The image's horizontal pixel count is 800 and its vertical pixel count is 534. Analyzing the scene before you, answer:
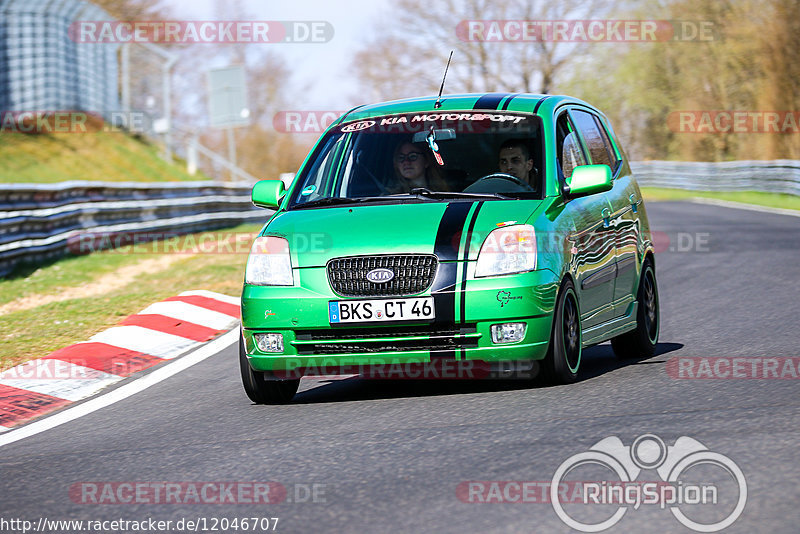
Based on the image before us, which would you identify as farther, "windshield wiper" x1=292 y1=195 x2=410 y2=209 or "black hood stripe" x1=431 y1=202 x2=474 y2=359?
"windshield wiper" x1=292 y1=195 x2=410 y2=209

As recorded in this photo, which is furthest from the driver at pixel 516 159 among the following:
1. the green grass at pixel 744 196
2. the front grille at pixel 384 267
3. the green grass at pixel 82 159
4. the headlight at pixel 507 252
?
A: the green grass at pixel 82 159

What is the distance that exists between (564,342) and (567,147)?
1.55 meters

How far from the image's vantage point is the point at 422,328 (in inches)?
268

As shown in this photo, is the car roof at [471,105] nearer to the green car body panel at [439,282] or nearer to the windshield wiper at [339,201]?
the green car body panel at [439,282]

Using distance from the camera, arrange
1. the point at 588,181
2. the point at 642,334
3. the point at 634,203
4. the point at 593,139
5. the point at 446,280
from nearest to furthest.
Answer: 1. the point at 446,280
2. the point at 588,181
3. the point at 642,334
4. the point at 593,139
5. the point at 634,203

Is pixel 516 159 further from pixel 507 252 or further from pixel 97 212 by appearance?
pixel 97 212

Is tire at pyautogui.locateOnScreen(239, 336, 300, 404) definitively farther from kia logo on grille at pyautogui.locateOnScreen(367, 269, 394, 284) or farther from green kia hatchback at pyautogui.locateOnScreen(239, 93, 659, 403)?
kia logo on grille at pyautogui.locateOnScreen(367, 269, 394, 284)

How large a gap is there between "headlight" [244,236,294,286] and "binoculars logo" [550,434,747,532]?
230 centimetres

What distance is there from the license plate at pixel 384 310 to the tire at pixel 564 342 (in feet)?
2.34

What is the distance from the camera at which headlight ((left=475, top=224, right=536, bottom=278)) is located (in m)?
6.82

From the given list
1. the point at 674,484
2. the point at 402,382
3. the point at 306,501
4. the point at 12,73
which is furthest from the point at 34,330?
the point at 12,73

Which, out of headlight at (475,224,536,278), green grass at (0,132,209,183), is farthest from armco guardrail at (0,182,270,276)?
headlight at (475,224,536,278)

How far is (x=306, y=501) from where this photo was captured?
4.87m

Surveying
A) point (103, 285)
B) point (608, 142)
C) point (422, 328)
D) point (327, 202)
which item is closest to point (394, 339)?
point (422, 328)
